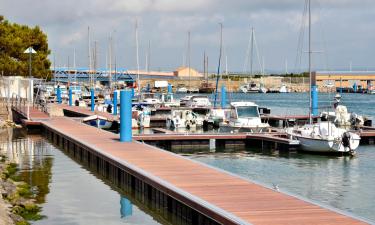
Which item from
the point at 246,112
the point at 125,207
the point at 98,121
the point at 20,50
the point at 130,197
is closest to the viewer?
the point at 125,207

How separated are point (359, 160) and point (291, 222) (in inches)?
732

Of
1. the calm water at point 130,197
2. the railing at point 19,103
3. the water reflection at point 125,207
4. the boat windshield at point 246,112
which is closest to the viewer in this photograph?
the water reflection at point 125,207

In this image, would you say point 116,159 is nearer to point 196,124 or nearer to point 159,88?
point 196,124

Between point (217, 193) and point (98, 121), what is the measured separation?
2921 cm

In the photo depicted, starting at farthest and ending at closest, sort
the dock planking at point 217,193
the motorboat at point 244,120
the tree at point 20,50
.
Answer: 1. the tree at point 20,50
2. the motorboat at point 244,120
3. the dock planking at point 217,193

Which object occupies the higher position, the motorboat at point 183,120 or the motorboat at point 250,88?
the motorboat at point 250,88

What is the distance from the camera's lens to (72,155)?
30078mm

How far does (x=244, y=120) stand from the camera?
39219 mm

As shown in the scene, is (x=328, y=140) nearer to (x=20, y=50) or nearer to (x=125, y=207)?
(x=125, y=207)

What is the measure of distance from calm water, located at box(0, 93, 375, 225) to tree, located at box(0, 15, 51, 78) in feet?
70.9

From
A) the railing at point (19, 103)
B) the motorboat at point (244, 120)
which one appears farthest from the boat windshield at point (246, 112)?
the railing at point (19, 103)

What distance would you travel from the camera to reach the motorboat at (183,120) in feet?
155

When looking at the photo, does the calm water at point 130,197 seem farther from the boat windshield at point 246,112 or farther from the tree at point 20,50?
the tree at point 20,50

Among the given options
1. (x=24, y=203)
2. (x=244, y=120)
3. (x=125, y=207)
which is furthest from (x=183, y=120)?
(x=24, y=203)
